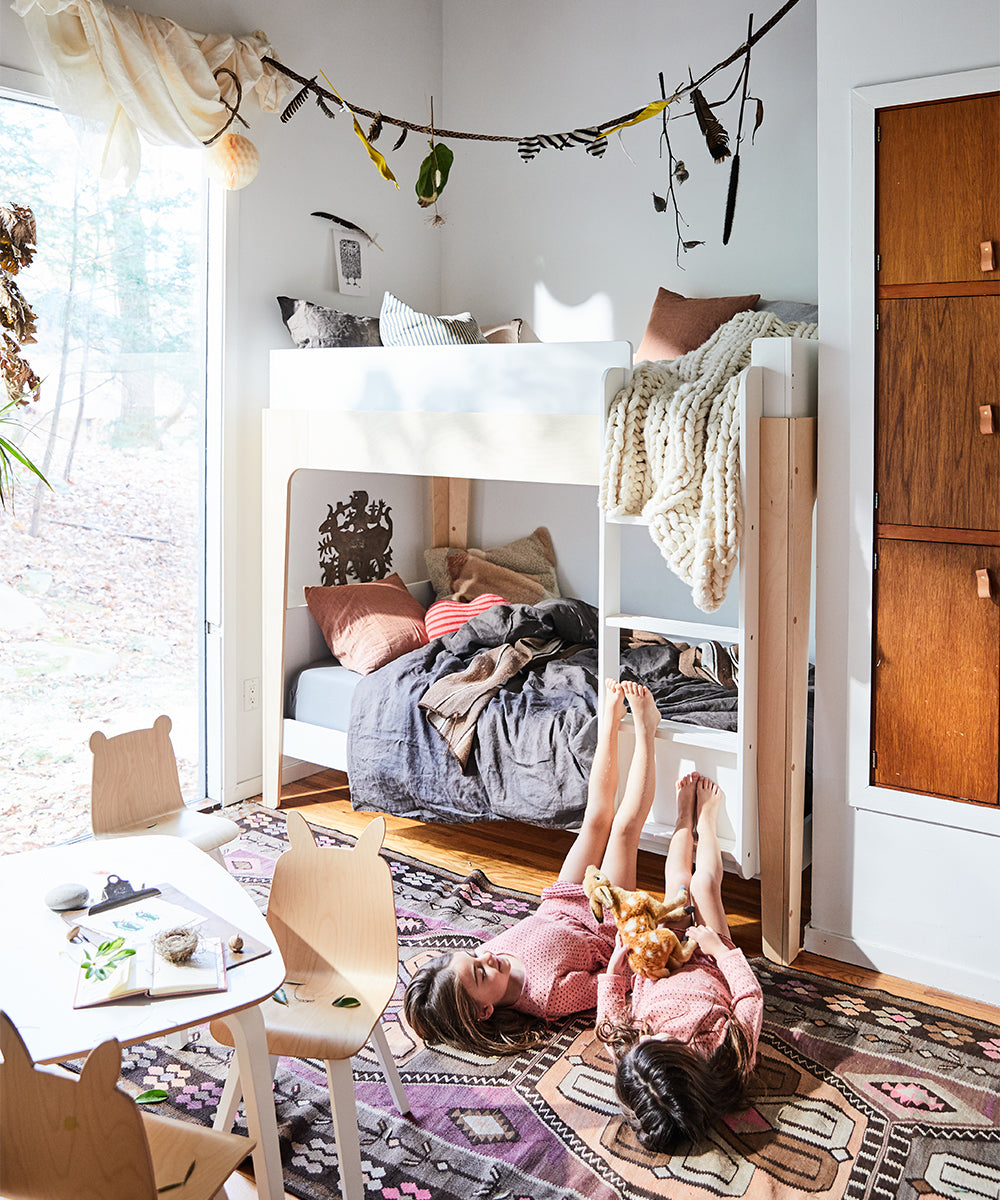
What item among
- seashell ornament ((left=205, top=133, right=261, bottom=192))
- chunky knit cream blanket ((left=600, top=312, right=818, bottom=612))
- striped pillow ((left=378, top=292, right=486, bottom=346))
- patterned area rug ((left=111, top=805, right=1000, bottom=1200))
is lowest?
patterned area rug ((left=111, top=805, right=1000, bottom=1200))

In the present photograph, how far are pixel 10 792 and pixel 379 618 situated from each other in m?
1.24

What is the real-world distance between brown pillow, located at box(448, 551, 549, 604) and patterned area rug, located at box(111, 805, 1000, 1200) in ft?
6.01

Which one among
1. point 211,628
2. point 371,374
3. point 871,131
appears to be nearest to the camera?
point 871,131

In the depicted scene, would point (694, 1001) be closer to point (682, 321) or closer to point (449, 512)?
point (682, 321)

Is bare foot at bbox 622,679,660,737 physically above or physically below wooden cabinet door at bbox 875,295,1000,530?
below

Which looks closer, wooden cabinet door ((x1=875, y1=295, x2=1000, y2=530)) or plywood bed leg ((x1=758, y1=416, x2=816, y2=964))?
wooden cabinet door ((x1=875, y1=295, x2=1000, y2=530))

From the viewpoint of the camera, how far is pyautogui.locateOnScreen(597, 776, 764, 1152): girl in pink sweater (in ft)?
6.07

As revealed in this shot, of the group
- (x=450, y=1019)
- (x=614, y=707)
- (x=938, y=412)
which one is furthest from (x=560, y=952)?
(x=938, y=412)

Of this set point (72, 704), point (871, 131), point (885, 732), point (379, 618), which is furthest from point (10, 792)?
point (871, 131)

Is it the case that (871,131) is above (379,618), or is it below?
above

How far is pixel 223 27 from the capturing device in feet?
10.4

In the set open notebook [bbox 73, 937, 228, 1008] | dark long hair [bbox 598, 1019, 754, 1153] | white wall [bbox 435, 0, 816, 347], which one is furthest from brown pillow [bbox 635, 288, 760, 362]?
open notebook [bbox 73, 937, 228, 1008]

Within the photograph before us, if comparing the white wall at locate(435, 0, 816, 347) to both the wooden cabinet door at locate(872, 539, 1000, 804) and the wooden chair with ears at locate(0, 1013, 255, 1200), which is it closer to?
the wooden cabinet door at locate(872, 539, 1000, 804)

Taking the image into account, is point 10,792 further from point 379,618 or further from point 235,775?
point 379,618
